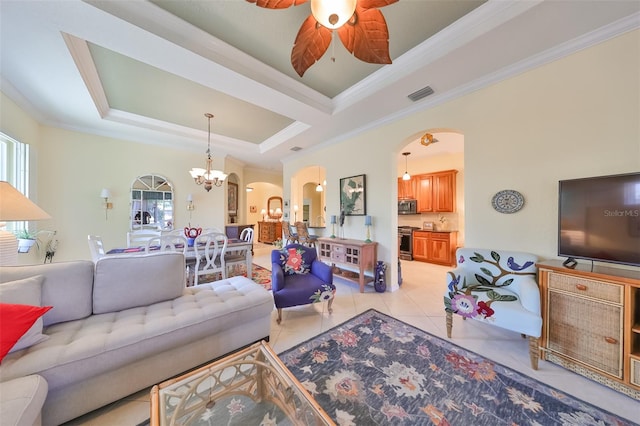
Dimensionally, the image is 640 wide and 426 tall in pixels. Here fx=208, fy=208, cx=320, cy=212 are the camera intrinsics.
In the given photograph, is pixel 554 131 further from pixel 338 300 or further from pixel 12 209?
pixel 12 209

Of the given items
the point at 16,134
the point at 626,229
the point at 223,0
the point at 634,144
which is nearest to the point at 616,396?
the point at 626,229

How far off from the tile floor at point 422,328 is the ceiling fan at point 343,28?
2509 millimetres

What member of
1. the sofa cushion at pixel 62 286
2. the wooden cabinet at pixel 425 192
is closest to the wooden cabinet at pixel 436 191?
the wooden cabinet at pixel 425 192

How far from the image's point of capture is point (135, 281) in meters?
1.76

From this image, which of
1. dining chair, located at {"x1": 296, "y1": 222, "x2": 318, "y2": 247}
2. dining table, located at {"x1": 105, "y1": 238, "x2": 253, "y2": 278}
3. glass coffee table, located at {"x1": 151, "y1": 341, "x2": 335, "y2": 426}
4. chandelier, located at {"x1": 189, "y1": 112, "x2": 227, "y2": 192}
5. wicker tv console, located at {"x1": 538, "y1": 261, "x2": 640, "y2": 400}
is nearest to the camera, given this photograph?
glass coffee table, located at {"x1": 151, "y1": 341, "x2": 335, "y2": 426}

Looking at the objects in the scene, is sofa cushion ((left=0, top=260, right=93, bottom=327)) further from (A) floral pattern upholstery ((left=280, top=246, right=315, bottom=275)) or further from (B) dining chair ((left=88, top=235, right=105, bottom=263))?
(A) floral pattern upholstery ((left=280, top=246, right=315, bottom=275))

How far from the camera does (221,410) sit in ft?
3.58

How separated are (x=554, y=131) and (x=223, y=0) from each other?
10.8ft

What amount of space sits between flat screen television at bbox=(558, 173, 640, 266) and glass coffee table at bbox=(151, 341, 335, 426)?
7.71ft

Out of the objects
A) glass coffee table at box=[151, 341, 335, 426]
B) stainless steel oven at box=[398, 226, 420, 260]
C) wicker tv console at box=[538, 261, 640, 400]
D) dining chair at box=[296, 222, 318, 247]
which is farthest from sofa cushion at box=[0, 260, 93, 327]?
stainless steel oven at box=[398, 226, 420, 260]

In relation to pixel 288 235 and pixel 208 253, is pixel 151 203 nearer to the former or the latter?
pixel 208 253

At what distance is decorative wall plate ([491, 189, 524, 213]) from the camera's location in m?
2.25

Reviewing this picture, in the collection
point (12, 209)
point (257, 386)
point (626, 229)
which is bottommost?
point (257, 386)

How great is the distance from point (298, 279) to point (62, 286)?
201cm
